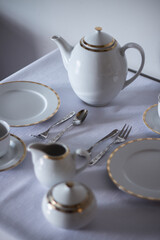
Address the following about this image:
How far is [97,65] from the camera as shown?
0.81m

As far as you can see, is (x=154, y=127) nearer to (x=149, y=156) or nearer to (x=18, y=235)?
(x=149, y=156)

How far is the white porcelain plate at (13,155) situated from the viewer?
0.72m

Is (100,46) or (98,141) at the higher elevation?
(100,46)

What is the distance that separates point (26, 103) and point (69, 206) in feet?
1.29

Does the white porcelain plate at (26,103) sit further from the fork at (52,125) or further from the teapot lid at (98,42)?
the teapot lid at (98,42)

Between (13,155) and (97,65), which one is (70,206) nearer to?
(13,155)

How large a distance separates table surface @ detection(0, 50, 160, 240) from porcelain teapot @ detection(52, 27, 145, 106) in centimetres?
7

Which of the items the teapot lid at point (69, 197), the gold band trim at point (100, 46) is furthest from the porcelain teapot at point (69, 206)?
the gold band trim at point (100, 46)

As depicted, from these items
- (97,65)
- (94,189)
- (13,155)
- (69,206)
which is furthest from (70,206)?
(97,65)

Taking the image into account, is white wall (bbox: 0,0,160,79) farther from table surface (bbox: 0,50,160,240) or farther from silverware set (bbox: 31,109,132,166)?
silverware set (bbox: 31,109,132,166)

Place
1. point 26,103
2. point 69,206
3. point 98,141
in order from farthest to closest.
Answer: point 26,103 → point 98,141 → point 69,206

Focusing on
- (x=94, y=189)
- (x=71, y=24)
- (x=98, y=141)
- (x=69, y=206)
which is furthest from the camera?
(x=71, y=24)

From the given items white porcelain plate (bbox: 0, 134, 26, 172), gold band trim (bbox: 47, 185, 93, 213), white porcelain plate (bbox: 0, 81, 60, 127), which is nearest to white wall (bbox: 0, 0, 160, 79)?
white porcelain plate (bbox: 0, 81, 60, 127)

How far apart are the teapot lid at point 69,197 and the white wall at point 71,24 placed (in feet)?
1.93
